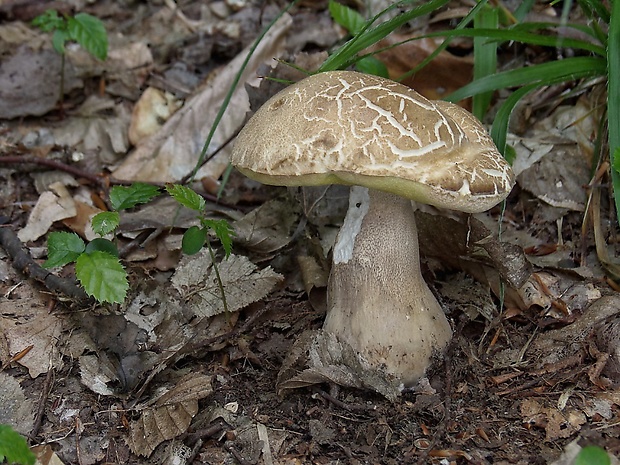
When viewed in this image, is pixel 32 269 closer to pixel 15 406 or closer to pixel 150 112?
pixel 15 406

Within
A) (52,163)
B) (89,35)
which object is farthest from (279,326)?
(89,35)

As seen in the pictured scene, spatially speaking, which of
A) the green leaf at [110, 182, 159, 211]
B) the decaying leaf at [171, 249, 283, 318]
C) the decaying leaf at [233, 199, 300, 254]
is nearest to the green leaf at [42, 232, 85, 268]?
the green leaf at [110, 182, 159, 211]

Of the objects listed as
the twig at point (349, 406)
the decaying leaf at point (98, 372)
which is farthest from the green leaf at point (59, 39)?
the twig at point (349, 406)

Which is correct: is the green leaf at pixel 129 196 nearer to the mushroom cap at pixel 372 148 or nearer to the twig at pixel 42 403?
the mushroom cap at pixel 372 148

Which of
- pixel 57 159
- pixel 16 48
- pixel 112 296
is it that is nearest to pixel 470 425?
pixel 112 296

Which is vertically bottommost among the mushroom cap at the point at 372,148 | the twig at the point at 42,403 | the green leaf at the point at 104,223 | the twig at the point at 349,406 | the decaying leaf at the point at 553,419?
the twig at the point at 42,403

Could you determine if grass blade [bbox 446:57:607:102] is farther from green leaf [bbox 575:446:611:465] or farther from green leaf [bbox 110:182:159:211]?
green leaf [bbox 575:446:611:465]

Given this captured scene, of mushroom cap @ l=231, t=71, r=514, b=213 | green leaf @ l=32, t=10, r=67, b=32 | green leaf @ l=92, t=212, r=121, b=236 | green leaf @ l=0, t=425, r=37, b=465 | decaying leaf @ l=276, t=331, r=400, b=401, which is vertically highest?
mushroom cap @ l=231, t=71, r=514, b=213
